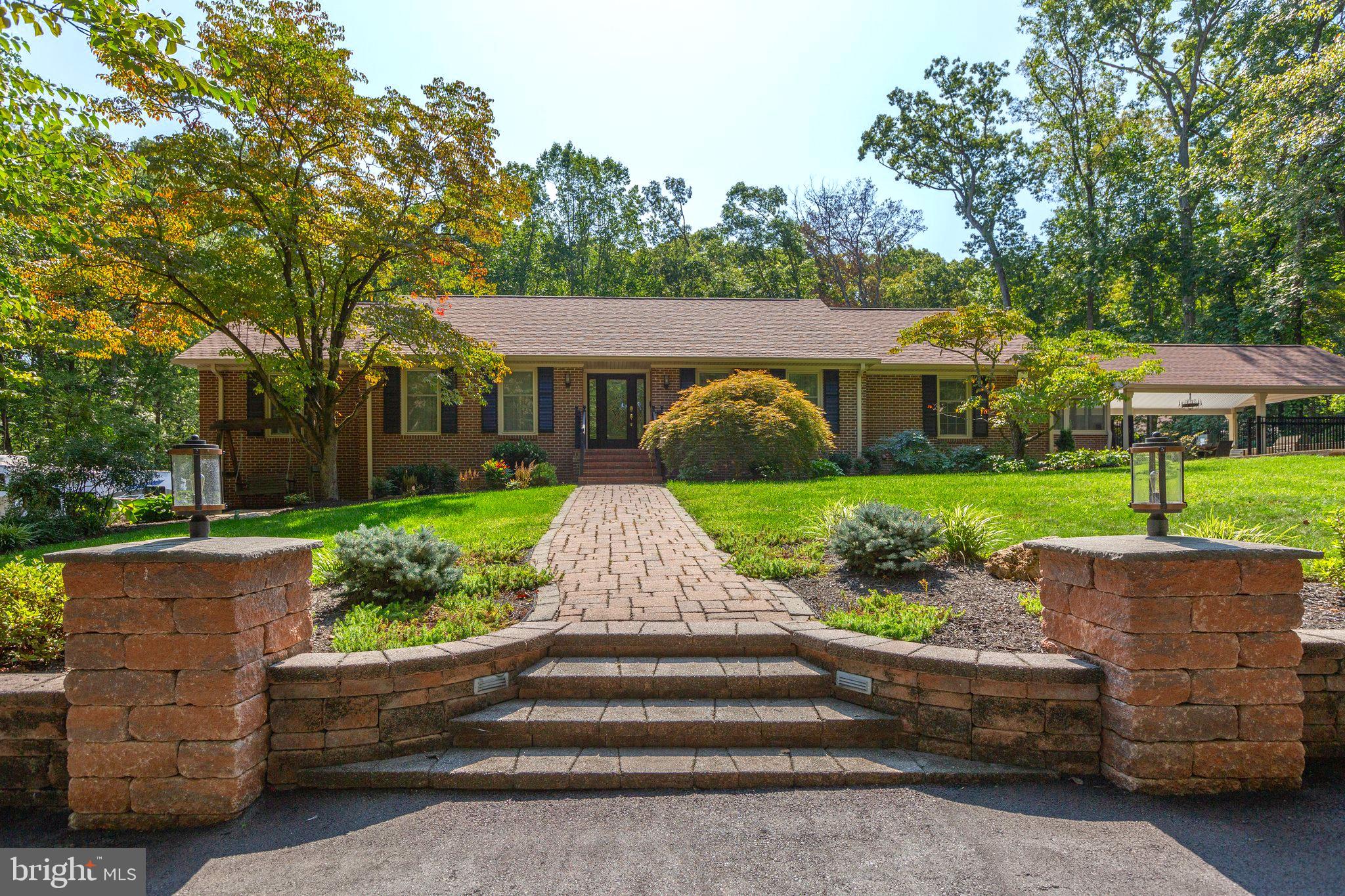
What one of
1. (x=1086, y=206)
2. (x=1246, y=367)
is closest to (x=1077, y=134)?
(x=1086, y=206)

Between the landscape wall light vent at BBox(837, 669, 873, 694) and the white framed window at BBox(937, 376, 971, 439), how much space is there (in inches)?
529

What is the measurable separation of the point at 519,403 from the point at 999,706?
502 inches

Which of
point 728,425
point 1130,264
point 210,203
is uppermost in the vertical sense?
point 1130,264

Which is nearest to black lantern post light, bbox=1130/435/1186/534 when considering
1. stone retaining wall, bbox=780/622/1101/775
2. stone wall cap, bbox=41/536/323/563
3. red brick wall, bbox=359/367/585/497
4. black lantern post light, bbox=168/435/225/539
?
stone retaining wall, bbox=780/622/1101/775

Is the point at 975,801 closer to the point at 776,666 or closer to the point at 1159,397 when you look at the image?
the point at 776,666

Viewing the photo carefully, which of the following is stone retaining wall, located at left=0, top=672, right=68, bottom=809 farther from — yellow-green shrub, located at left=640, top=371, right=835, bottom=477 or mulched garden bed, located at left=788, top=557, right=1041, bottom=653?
yellow-green shrub, located at left=640, top=371, right=835, bottom=477

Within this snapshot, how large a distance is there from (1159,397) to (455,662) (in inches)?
922

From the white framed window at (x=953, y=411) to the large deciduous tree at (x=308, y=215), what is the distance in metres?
10.5

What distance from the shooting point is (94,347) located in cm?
1340

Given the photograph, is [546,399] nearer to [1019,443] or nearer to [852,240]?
[1019,443]

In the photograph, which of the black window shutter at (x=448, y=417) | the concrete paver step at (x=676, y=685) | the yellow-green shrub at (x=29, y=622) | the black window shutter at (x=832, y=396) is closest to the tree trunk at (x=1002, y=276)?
the black window shutter at (x=832, y=396)

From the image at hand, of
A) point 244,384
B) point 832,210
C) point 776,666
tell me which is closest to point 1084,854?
point 776,666

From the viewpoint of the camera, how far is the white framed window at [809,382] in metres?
15.1

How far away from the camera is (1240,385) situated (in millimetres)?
17359
